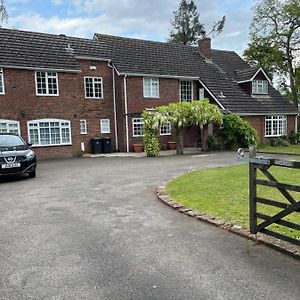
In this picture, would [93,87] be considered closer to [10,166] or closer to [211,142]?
[211,142]

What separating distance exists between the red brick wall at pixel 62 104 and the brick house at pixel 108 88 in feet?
0.19

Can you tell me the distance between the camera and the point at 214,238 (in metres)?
5.14

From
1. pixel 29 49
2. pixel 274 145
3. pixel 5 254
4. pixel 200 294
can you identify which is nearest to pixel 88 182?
pixel 5 254

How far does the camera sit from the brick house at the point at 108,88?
20.4m

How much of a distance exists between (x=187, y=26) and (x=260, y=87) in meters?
25.4

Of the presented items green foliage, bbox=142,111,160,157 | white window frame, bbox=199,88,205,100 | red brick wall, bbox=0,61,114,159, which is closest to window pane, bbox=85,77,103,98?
red brick wall, bbox=0,61,114,159

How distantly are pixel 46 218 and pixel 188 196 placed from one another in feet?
11.1

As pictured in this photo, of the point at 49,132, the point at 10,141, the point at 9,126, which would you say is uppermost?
the point at 9,126

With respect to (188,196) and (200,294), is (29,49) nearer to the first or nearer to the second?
(188,196)

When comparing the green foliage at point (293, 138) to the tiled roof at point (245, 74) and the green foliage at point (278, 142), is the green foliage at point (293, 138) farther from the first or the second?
the tiled roof at point (245, 74)

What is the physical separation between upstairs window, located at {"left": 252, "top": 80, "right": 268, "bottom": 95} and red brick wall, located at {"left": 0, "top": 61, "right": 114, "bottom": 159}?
12625 mm

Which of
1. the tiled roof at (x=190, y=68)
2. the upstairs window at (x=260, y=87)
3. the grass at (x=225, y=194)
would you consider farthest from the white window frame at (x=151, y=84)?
the grass at (x=225, y=194)

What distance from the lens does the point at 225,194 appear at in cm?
809

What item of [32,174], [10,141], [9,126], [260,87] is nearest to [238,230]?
[32,174]
